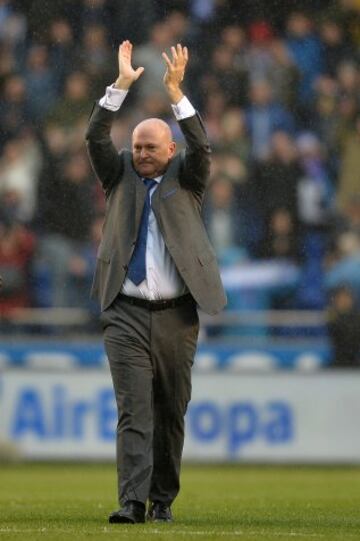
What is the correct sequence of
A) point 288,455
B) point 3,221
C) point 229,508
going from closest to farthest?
point 229,508 → point 288,455 → point 3,221

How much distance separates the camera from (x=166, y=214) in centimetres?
812

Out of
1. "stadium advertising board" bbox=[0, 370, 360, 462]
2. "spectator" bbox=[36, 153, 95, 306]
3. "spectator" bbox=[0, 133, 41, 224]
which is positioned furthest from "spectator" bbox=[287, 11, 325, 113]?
"stadium advertising board" bbox=[0, 370, 360, 462]

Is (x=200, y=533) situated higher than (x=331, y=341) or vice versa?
(x=331, y=341)

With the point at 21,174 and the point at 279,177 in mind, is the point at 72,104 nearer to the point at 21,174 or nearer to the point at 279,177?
the point at 21,174

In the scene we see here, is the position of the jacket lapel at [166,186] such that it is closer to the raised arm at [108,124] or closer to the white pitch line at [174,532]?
the raised arm at [108,124]

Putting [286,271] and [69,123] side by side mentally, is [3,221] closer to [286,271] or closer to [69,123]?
[69,123]

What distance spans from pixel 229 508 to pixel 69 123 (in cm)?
766

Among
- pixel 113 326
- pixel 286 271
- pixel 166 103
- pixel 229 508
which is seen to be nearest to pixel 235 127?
pixel 166 103

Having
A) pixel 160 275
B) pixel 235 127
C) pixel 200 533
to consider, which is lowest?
pixel 200 533

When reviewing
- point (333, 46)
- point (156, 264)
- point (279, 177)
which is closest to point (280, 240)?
point (279, 177)

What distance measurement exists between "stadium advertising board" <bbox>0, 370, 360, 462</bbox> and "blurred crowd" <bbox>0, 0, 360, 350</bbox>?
1.20m

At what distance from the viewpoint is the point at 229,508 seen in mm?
9531

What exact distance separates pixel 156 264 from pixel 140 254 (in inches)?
4.0

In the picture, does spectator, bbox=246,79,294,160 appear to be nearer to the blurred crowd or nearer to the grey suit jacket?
the blurred crowd
